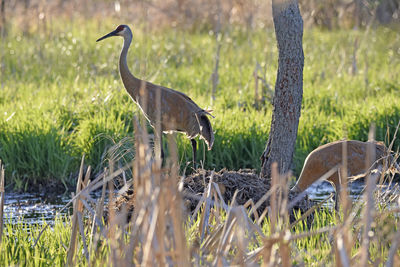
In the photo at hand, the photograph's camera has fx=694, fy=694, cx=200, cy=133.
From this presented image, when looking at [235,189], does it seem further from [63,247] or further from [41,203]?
[41,203]

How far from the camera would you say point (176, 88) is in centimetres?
847

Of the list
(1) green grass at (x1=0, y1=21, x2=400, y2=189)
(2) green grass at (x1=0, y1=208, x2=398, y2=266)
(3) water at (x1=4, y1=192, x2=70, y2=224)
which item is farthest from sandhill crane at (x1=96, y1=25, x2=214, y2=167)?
(2) green grass at (x1=0, y1=208, x2=398, y2=266)

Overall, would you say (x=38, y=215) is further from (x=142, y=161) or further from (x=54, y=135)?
(x=142, y=161)

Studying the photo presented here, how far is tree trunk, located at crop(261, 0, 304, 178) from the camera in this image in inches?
183

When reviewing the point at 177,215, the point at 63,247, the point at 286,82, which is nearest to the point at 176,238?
the point at 177,215

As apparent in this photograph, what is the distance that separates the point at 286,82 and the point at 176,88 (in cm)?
381

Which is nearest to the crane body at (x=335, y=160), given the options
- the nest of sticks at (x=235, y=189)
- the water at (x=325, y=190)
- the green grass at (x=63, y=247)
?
the nest of sticks at (x=235, y=189)

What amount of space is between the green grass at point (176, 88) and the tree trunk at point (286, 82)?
1.87 feet

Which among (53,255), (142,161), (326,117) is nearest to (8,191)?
(53,255)

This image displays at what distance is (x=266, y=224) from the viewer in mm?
Result: 4168

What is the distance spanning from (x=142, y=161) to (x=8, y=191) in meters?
4.16

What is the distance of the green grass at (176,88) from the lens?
6375 mm

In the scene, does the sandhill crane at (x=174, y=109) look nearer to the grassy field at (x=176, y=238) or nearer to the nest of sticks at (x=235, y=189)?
the nest of sticks at (x=235, y=189)

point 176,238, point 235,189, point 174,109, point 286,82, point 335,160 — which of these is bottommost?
point 235,189
